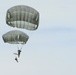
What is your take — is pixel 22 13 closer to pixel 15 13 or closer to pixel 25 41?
pixel 15 13

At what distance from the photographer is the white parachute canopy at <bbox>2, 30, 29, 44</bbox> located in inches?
4688

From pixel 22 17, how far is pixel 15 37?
21.4ft

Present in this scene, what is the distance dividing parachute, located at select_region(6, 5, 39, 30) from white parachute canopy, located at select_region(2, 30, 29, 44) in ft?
14.3

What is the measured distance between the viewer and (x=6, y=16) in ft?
379

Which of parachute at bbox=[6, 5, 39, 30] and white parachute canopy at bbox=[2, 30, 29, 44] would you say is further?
white parachute canopy at bbox=[2, 30, 29, 44]

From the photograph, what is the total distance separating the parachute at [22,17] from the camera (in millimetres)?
114062

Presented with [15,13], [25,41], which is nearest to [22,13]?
[15,13]

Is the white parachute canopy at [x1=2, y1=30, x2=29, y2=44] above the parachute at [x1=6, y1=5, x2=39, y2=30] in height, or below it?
below

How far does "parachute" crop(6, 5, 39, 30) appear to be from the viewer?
114062 mm

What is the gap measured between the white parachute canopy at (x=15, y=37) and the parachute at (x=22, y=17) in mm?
4359

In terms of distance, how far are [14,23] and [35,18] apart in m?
3.83

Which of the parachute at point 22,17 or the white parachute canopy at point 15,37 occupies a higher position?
the parachute at point 22,17

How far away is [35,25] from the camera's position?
11562 cm

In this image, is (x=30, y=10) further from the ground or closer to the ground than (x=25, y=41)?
further from the ground
